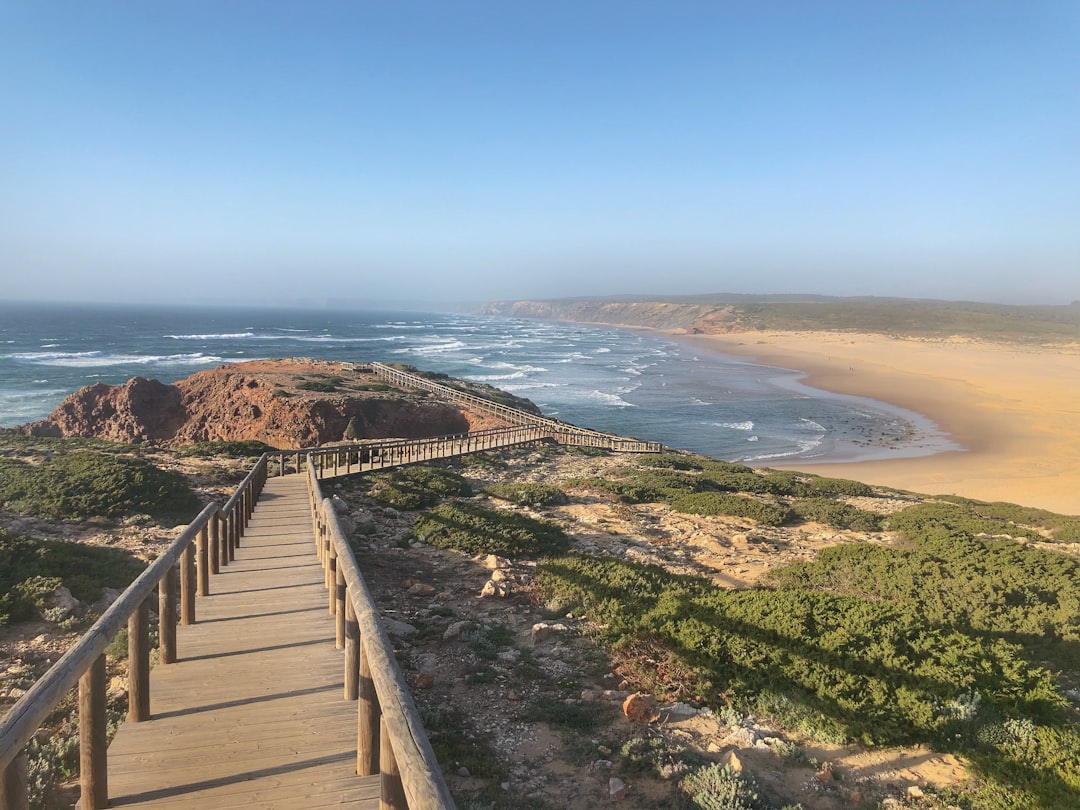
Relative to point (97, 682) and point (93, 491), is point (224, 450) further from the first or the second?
point (97, 682)

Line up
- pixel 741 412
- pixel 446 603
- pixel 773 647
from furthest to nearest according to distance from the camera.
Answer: pixel 741 412 < pixel 446 603 < pixel 773 647

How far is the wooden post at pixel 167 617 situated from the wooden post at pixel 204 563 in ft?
5.15

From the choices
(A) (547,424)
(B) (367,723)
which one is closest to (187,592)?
(B) (367,723)

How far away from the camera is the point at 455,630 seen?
7.39 metres

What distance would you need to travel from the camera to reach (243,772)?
143 inches

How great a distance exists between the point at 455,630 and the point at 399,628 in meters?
0.70

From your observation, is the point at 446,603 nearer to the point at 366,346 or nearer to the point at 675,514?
the point at 675,514

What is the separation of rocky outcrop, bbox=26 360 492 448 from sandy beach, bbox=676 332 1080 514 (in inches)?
822

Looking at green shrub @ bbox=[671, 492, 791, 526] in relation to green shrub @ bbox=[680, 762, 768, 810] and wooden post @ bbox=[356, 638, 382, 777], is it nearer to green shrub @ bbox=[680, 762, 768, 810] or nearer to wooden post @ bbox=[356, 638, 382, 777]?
green shrub @ bbox=[680, 762, 768, 810]

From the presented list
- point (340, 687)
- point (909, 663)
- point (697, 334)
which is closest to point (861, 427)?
point (909, 663)

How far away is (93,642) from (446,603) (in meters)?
5.68

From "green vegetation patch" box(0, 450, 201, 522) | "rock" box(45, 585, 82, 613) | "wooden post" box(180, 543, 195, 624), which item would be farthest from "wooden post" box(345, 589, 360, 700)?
"green vegetation patch" box(0, 450, 201, 522)

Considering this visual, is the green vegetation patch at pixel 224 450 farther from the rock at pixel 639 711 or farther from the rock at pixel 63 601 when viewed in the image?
the rock at pixel 639 711

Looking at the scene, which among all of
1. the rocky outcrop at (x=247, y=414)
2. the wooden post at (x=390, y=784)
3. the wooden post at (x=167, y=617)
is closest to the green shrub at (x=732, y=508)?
the wooden post at (x=167, y=617)
